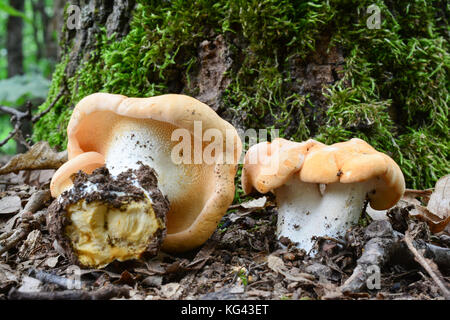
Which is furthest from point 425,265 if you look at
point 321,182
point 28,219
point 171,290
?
point 28,219

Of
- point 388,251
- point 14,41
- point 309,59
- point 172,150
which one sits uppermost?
point 14,41

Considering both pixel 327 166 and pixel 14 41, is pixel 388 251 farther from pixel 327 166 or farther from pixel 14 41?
pixel 14 41

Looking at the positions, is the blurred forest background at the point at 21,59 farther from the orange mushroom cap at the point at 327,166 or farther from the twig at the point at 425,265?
the twig at the point at 425,265

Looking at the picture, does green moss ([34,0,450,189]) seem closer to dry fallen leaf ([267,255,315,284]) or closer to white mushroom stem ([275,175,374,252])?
white mushroom stem ([275,175,374,252])

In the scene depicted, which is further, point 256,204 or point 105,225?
point 256,204

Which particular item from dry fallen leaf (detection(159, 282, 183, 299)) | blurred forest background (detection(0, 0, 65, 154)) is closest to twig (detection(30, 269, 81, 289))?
dry fallen leaf (detection(159, 282, 183, 299))

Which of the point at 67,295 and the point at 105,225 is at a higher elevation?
the point at 105,225

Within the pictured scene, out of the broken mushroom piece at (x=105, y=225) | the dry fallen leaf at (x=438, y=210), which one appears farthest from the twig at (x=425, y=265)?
the broken mushroom piece at (x=105, y=225)
